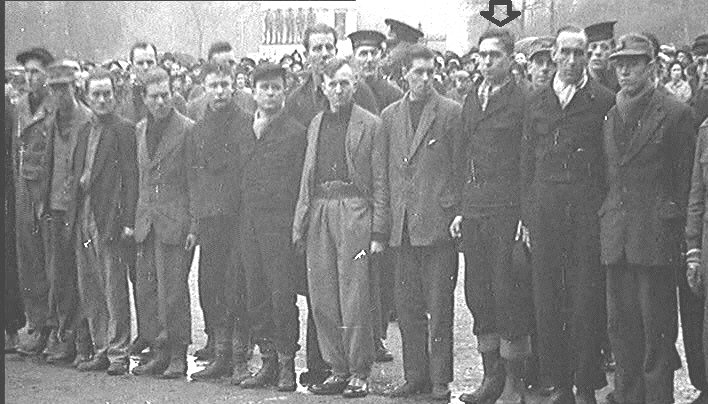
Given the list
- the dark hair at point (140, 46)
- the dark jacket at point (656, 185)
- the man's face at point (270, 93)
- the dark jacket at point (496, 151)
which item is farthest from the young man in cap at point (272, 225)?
the dark jacket at point (656, 185)

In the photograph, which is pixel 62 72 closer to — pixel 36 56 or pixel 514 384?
pixel 36 56

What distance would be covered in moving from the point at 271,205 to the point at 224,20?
56.7 inches

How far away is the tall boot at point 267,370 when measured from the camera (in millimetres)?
7078

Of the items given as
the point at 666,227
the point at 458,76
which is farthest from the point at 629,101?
the point at 458,76

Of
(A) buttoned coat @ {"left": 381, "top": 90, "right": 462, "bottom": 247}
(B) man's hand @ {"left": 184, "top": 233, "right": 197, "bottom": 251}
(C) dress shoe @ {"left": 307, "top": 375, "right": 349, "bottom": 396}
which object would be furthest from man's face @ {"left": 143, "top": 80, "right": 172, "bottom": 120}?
(C) dress shoe @ {"left": 307, "top": 375, "right": 349, "bottom": 396}

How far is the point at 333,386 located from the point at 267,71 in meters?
1.99

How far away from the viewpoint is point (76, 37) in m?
6.95

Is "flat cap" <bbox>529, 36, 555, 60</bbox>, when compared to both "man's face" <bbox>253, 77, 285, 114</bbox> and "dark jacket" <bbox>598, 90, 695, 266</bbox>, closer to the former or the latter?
"dark jacket" <bbox>598, 90, 695, 266</bbox>

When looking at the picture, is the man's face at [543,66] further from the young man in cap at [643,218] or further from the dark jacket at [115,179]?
the dark jacket at [115,179]

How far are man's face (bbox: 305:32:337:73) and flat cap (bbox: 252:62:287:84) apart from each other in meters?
0.59

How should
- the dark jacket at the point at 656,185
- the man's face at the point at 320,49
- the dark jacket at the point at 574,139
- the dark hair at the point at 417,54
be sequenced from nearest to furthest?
the dark jacket at the point at 656,185, the dark jacket at the point at 574,139, the dark hair at the point at 417,54, the man's face at the point at 320,49

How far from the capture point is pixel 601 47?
7254 millimetres

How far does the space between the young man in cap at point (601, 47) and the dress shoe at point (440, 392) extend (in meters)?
2.22

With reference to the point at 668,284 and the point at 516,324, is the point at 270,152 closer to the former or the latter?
the point at 516,324
